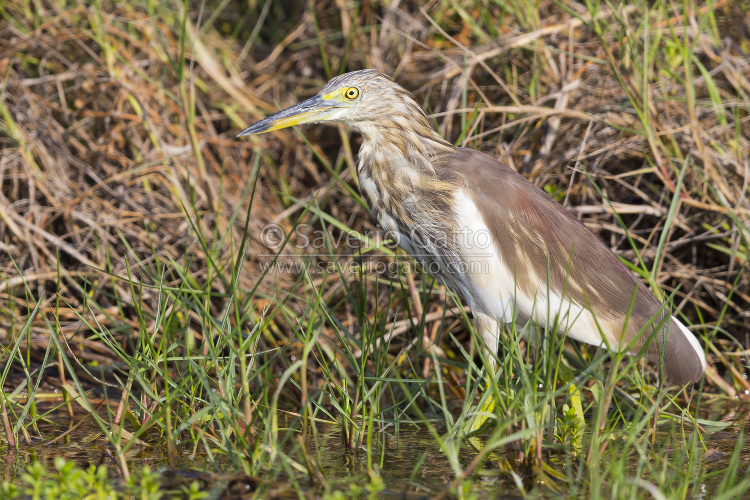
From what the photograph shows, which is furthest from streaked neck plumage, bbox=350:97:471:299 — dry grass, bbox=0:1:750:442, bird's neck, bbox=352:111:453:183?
dry grass, bbox=0:1:750:442

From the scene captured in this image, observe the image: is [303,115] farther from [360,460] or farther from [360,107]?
[360,460]

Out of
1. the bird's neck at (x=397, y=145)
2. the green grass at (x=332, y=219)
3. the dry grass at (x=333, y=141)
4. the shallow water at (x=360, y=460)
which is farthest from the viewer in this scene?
the dry grass at (x=333, y=141)

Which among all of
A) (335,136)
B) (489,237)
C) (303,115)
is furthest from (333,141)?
(489,237)

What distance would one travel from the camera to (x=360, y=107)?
280cm

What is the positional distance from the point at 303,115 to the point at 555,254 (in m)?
1.03

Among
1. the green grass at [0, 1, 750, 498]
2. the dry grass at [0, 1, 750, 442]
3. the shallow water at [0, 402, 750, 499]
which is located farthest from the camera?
the dry grass at [0, 1, 750, 442]

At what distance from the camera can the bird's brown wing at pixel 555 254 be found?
2561 millimetres

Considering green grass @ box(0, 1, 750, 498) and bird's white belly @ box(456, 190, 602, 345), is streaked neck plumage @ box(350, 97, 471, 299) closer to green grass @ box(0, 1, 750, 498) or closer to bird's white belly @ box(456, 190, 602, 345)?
bird's white belly @ box(456, 190, 602, 345)

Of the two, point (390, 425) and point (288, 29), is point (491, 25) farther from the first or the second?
point (390, 425)

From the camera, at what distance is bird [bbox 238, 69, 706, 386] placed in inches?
100

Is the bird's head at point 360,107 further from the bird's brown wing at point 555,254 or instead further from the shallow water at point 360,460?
the shallow water at point 360,460

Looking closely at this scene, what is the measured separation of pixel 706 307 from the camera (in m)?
3.29

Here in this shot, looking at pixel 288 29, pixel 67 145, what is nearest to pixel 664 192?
pixel 288 29

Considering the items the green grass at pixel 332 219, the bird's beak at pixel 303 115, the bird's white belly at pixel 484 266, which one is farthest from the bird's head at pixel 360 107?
the bird's white belly at pixel 484 266
